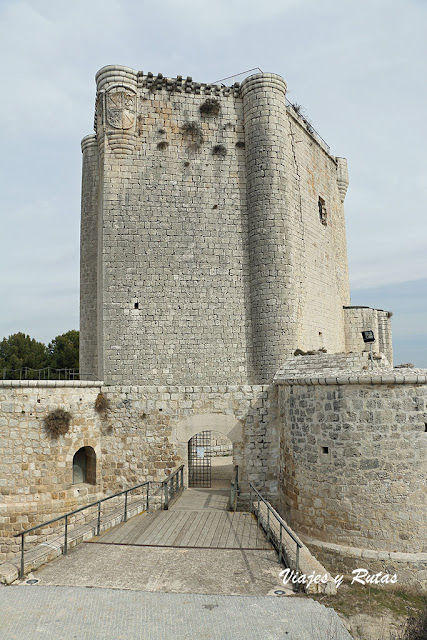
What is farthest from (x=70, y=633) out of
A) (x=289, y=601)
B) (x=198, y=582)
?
(x=289, y=601)

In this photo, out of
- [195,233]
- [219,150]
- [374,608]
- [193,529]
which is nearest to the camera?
[374,608]

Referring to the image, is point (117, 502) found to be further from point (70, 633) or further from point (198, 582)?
point (70, 633)

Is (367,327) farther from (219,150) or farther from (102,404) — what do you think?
(102,404)

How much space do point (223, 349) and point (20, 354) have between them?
21.2 m

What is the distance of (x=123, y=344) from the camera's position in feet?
46.8

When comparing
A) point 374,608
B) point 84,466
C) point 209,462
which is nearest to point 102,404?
point 84,466

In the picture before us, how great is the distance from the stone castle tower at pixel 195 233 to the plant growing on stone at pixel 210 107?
1.3 inches

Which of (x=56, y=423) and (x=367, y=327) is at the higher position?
(x=367, y=327)

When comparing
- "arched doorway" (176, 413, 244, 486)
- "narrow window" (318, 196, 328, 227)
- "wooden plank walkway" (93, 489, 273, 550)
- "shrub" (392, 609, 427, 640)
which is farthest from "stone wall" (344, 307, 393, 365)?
"shrub" (392, 609, 427, 640)

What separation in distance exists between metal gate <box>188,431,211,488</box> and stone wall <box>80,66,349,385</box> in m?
2.39

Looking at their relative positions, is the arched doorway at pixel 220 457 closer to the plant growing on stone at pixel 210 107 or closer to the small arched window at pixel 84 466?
the small arched window at pixel 84 466

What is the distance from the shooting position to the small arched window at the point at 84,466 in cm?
1259

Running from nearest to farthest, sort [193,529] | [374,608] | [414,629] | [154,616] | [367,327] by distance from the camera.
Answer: [154,616] → [414,629] → [374,608] → [193,529] → [367,327]

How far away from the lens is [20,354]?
31.2m
